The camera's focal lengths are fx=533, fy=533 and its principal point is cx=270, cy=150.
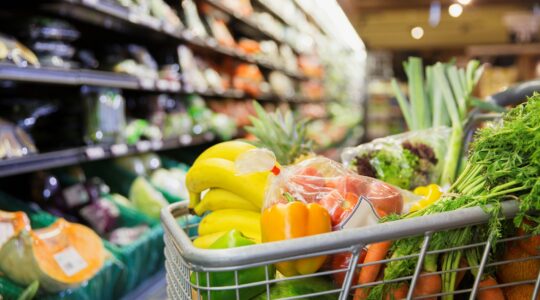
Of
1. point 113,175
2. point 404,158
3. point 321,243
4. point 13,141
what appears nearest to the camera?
point 321,243

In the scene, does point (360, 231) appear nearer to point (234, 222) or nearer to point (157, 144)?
point (234, 222)

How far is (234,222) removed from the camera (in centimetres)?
104

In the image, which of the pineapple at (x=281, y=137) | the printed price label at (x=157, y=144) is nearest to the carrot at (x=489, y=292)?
the pineapple at (x=281, y=137)

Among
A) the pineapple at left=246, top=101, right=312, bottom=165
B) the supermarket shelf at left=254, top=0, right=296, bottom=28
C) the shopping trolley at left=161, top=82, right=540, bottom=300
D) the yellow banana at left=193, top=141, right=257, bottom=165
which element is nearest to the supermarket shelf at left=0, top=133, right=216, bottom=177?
the pineapple at left=246, top=101, right=312, bottom=165

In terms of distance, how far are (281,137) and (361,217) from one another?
2.28 ft

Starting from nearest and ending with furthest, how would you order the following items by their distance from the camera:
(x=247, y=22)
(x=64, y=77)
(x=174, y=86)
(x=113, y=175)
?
(x=64, y=77), (x=113, y=175), (x=174, y=86), (x=247, y=22)

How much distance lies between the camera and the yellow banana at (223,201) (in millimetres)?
1071

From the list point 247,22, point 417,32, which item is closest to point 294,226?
point 247,22

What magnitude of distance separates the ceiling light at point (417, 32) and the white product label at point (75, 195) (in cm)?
670

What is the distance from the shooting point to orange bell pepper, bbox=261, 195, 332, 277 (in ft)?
2.70

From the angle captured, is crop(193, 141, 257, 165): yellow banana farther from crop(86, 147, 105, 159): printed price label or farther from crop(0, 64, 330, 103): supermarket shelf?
crop(86, 147, 105, 159): printed price label

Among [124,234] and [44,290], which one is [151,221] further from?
[44,290]

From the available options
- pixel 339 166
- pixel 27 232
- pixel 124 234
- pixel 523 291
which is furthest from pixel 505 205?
pixel 124 234

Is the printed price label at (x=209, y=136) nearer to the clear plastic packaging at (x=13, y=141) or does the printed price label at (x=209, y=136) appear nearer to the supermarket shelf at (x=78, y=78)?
the supermarket shelf at (x=78, y=78)
